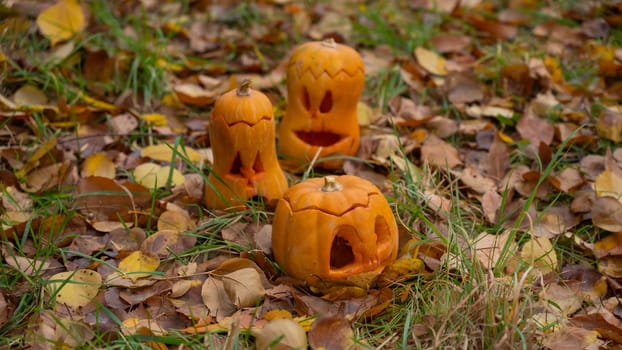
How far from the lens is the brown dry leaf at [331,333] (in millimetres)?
2059

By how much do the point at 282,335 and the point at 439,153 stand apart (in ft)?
4.58

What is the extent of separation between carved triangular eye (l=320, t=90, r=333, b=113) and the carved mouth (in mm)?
102

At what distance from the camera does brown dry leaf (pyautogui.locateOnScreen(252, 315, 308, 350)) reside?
1.99 meters

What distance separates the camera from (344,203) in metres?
2.25

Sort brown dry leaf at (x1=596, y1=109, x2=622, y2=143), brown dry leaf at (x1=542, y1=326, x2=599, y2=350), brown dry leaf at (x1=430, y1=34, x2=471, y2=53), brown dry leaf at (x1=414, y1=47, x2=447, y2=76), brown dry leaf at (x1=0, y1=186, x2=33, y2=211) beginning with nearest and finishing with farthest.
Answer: brown dry leaf at (x1=542, y1=326, x2=599, y2=350)
brown dry leaf at (x1=0, y1=186, x2=33, y2=211)
brown dry leaf at (x1=596, y1=109, x2=622, y2=143)
brown dry leaf at (x1=414, y1=47, x2=447, y2=76)
brown dry leaf at (x1=430, y1=34, x2=471, y2=53)

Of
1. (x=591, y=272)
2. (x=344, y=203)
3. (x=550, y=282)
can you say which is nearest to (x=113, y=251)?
(x=344, y=203)

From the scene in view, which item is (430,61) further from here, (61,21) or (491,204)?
(61,21)

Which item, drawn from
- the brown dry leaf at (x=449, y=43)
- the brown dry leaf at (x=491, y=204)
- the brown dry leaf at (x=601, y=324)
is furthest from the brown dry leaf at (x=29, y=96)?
the brown dry leaf at (x=601, y=324)

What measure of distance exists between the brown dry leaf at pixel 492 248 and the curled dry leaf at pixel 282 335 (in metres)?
0.62

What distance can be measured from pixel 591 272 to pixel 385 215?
2.47 ft

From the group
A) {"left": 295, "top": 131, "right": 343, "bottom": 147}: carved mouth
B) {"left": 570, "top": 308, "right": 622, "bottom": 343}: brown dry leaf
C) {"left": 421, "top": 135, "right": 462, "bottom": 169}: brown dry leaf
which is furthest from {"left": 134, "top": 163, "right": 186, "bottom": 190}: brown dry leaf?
{"left": 570, "top": 308, "right": 622, "bottom": 343}: brown dry leaf

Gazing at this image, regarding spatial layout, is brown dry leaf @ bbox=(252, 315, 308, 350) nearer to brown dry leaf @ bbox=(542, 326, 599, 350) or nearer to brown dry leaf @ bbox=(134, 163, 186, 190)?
brown dry leaf @ bbox=(542, 326, 599, 350)

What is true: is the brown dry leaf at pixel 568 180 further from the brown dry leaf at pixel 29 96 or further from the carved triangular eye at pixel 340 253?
the brown dry leaf at pixel 29 96

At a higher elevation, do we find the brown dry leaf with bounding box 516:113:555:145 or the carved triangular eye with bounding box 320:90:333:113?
the carved triangular eye with bounding box 320:90:333:113
